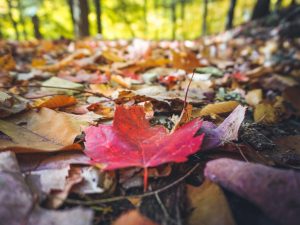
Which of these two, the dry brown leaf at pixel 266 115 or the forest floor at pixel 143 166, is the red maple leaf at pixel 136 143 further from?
the dry brown leaf at pixel 266 115

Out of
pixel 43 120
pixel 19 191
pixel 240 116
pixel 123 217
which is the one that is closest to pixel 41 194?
pixel 19 191

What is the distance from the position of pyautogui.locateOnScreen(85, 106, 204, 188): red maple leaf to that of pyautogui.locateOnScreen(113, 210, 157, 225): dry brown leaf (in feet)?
0.21

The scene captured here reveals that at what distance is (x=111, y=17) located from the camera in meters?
12.6

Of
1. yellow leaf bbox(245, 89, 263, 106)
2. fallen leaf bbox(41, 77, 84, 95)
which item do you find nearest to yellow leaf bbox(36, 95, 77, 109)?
fallen leaf bbox(41, 77, 84, 95)

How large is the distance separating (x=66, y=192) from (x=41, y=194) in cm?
5

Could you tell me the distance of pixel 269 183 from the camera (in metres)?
0.58

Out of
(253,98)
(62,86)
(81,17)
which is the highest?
(81,17)

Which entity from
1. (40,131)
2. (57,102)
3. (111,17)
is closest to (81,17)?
(57,102)

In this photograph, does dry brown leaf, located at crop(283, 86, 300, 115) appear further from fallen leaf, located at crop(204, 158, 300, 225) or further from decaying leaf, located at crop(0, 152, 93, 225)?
decaying leaf, located at crop(0, 152, 93, 225)

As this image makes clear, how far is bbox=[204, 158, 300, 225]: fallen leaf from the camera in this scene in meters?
0.55

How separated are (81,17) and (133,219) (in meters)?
6.01

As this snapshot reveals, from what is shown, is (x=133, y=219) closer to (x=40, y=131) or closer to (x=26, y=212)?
(x=26, y=212)

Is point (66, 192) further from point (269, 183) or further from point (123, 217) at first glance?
point (269, 183)

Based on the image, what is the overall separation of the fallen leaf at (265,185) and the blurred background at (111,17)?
4411 millimetres
